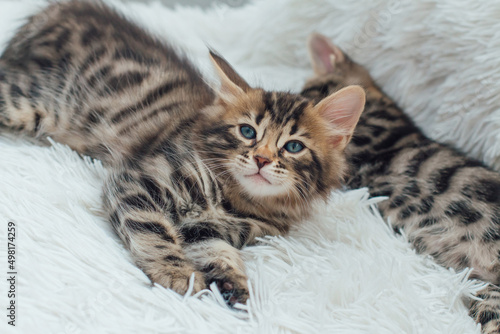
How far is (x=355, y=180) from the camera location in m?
1.57

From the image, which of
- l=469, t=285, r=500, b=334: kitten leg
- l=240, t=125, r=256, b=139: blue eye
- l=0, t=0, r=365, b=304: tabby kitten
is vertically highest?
l=240, t=125, r=256, b=139: blue eye

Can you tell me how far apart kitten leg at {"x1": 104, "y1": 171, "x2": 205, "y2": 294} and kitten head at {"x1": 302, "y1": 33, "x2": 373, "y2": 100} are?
88 centimetres

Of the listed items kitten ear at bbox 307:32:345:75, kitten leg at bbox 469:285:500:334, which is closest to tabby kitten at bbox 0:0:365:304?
kitten leg at bbox 469:285:500:334

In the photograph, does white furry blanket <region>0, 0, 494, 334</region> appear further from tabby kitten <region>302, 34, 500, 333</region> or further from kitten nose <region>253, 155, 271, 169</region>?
kitten nose <region>253, 155, 271, 169</region>

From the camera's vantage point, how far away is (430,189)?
4.58 feet

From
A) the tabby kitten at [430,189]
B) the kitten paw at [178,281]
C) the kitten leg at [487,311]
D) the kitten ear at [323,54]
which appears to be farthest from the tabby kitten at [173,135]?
the kitten ear at [323,54]

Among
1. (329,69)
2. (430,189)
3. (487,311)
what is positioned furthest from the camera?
(329,69)

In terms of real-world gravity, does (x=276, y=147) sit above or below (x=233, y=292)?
above

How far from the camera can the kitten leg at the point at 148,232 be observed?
3.14 ft

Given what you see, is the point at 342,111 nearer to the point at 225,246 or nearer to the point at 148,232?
the point at 225,246

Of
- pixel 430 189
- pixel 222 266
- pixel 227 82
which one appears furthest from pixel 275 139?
pixel 430 189

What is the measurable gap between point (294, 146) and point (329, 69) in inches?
33.4

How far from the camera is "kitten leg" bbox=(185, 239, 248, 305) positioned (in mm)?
974

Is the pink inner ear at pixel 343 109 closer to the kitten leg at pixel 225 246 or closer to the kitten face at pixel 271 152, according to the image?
the kitten face at pixel 271 152
